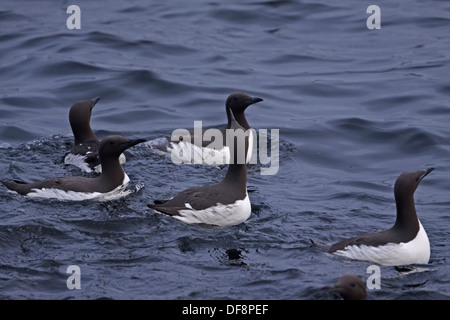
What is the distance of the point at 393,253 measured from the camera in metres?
9.26

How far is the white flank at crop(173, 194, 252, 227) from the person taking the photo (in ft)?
34.1

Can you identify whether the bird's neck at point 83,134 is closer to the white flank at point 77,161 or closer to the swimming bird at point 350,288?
the white flank at point 77,161

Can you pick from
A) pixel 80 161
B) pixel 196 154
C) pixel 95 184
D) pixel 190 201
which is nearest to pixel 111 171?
pixel 95 184

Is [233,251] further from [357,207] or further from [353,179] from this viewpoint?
[353,179]

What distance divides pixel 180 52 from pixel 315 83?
3317 millimetres

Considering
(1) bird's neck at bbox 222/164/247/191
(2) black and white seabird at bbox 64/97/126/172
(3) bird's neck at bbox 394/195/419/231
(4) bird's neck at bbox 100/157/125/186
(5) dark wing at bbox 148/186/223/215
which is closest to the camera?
(3) bird's neck at bbox 394/195/419/231

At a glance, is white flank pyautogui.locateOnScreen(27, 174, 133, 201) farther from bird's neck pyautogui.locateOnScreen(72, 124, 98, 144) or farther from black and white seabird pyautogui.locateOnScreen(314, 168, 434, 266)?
black and white seabird pyautogui.locateOnScreen(314, 168, 434, 266)

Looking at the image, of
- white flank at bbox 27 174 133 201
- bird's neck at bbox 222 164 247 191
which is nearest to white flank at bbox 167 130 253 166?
white flank at bbox 27 174 133 201

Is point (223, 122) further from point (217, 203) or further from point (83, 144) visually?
point (217, 203)

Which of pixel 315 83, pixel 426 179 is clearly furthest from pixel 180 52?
pixel 426 179

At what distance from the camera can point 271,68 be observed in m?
18.4

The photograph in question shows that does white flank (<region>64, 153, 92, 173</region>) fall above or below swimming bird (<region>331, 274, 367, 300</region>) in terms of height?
below

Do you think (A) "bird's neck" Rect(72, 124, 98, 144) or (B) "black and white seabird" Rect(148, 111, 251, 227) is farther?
(A) "bird's neck" Rect(72, 124, 98, 144)

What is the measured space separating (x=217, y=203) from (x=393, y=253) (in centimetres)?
223
